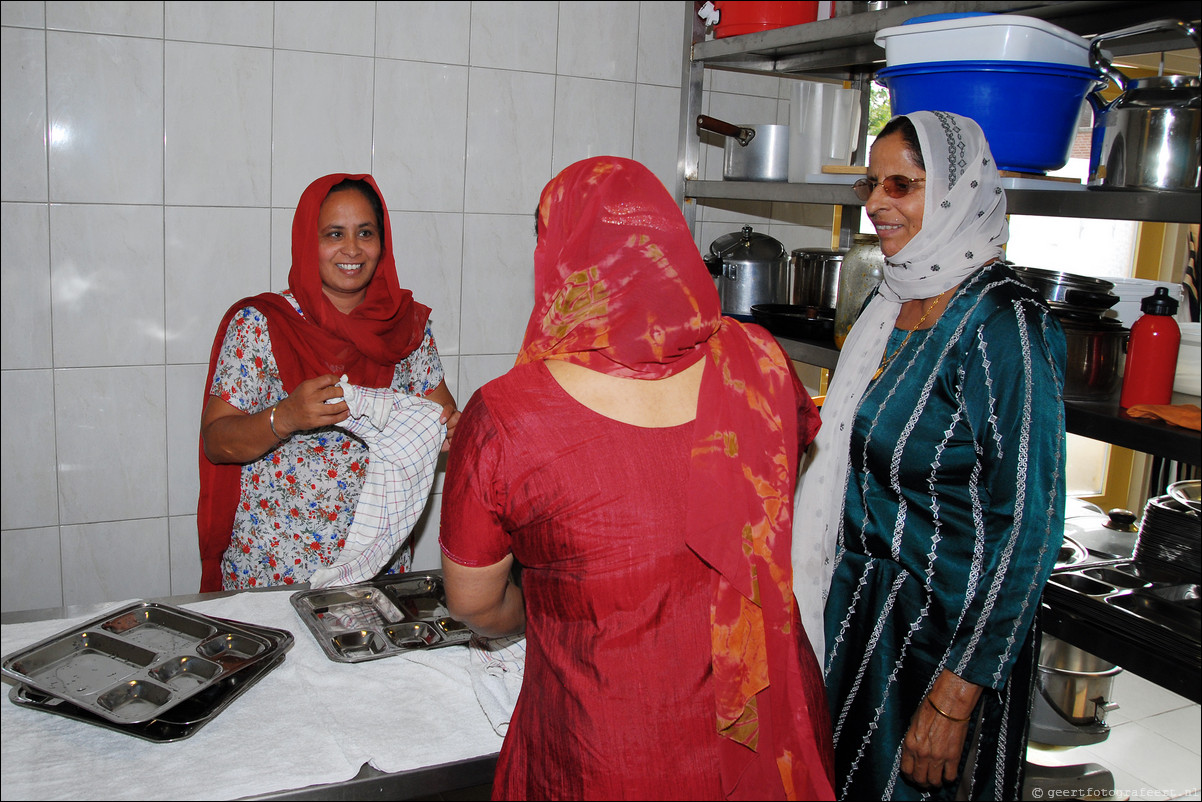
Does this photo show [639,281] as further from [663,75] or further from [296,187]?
[663,75]

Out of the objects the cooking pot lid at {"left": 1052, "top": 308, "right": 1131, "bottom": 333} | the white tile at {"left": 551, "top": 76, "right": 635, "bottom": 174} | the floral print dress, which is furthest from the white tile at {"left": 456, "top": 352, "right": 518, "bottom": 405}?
the cooking pot lid at {"left": 1052, "top": 308, "right": 1131, "bottom": 333}

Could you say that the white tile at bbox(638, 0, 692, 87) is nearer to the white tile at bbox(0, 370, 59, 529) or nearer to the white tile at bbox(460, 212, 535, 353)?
the white tile at bbox(460, 212, 535, 353)

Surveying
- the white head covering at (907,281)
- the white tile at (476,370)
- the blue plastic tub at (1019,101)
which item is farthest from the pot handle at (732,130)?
the white head covering at (907,281)

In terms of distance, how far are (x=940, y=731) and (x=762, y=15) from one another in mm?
2267

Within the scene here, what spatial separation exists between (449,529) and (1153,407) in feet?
4.52

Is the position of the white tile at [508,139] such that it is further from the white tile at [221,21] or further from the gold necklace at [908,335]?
the gold necklace at [908,335]

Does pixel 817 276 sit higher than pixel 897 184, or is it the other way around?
pixel 897 184

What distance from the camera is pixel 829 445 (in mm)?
1860

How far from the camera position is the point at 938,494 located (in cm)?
164

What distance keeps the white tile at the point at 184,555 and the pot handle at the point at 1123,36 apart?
277 cm

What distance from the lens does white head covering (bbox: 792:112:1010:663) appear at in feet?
5.46

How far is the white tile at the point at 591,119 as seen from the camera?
10.2 feet

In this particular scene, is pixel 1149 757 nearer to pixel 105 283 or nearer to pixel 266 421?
pixel 266 421

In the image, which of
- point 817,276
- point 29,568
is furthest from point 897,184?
point 29,568
